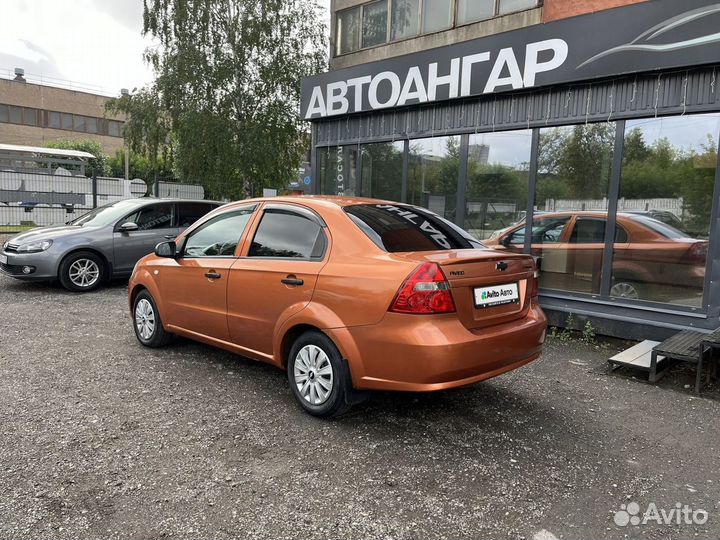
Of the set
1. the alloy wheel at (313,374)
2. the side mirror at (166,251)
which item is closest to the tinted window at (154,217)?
the side mirror at (166,251)

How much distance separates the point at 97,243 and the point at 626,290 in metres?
7.95

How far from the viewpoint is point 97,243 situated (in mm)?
8664

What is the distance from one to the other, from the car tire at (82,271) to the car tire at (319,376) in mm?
6078

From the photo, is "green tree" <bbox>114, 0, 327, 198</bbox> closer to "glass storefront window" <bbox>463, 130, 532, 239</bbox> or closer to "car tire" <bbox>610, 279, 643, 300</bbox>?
"glass storefront window" <bbox>463, 130, 532, 239</bbox>

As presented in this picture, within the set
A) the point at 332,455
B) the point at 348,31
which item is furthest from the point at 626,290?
the point at 348,31

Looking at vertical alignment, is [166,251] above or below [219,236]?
below

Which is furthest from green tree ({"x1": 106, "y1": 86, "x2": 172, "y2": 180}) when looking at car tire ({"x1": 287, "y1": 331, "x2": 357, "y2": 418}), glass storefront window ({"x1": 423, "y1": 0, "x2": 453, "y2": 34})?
car tire ({"x1": 287, "y1": 331, "x2": 357, "y2": 418})

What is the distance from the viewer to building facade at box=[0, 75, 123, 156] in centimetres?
4331

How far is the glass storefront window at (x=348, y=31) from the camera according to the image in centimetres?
1518

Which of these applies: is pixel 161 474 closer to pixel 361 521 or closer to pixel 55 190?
pixel 361 521

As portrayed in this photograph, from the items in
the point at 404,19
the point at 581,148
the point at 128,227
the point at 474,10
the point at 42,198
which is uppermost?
the point at 404,19

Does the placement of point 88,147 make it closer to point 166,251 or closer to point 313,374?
point 166,251

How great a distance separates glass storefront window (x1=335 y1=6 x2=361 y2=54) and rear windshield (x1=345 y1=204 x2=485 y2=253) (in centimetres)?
1231

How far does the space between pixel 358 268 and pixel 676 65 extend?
4589 mm
